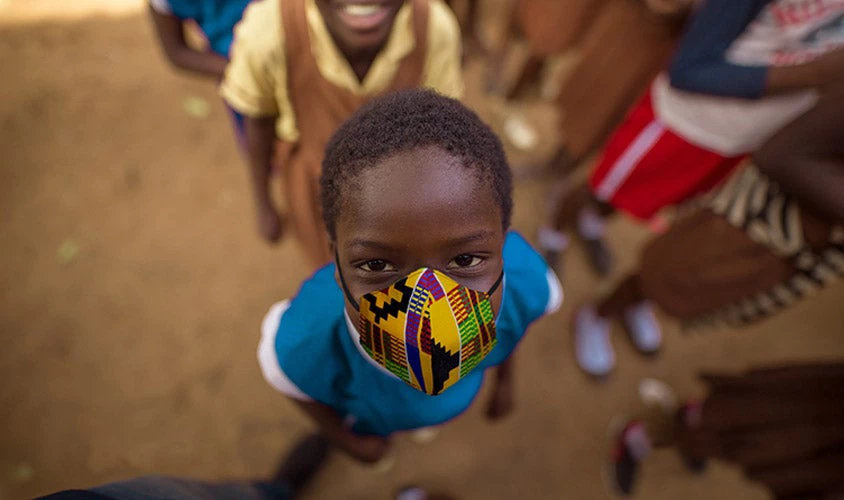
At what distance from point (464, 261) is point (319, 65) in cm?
66

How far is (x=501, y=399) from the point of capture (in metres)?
1.45

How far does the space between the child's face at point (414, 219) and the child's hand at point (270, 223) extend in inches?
36.0

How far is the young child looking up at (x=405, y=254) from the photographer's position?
0.74 metres

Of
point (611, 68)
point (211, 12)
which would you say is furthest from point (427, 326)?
point (611, 68)

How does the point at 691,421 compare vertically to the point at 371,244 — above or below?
below

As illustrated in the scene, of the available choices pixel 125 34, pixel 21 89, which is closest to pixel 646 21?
pixel 125 34

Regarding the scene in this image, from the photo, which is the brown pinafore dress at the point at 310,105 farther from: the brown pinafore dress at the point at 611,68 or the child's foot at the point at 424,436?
the child's foot at the point at 424,436

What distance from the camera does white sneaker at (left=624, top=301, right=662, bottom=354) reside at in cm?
244

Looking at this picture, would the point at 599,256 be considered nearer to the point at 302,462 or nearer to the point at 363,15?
the point at 302,462

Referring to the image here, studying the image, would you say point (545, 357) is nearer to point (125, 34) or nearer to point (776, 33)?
point (776, 33)

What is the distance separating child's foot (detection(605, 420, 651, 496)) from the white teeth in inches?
74.3

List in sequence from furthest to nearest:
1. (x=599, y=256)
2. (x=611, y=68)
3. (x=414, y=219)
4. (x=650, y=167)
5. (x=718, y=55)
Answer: (x=599, y=256) → (x=611, y=68) → (x=650, y=167) → (x=718, y=55) → (x=414, y=219)

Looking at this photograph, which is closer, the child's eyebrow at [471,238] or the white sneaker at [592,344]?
the child's eyebrow at [471,238]

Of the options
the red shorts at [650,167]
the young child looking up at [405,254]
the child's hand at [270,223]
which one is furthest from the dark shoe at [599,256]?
the young child looking up at [405,254]
